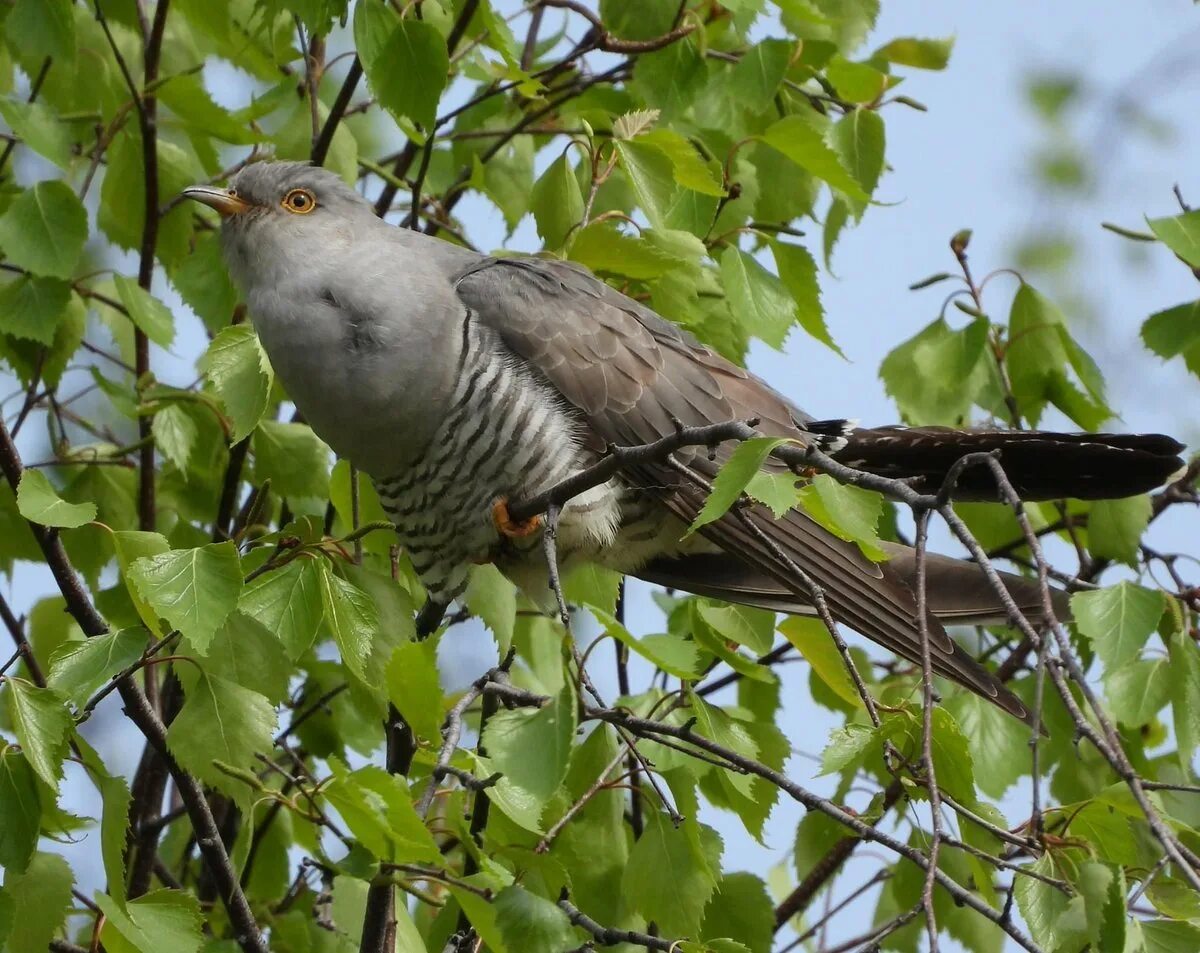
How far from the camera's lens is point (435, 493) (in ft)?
9.59

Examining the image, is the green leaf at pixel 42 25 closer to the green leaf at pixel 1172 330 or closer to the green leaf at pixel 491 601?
the green leaf at pixel 491 601

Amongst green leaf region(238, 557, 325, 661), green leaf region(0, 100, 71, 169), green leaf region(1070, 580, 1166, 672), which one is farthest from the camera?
green leaf region(0, 100, 71, 169)

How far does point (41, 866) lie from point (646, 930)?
1.19 m

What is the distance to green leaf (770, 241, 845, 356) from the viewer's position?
9.45ft

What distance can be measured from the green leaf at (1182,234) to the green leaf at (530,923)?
1727mm

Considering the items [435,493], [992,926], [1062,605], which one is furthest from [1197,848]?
[435,493]

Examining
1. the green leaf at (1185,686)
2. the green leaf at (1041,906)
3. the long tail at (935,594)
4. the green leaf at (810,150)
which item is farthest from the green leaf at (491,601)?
the green leaf at (1041,906)

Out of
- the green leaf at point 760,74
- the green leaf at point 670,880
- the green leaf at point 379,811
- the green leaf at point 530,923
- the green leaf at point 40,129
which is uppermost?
the green leaf at point 760,74

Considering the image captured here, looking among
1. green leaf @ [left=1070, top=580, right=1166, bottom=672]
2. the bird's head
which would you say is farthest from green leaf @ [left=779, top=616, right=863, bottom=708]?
the bird's head

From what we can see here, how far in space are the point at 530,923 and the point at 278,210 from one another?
1.80 m

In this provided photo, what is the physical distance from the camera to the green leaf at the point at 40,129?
9.18 feet

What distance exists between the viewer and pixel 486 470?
9.56 ft

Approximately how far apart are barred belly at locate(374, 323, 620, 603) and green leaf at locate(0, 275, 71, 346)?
70 cm

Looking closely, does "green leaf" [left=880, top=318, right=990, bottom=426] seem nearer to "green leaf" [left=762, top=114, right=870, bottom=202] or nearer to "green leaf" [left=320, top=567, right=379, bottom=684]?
"green leaf" [left=762, top=114, right=870, bottom=202]
